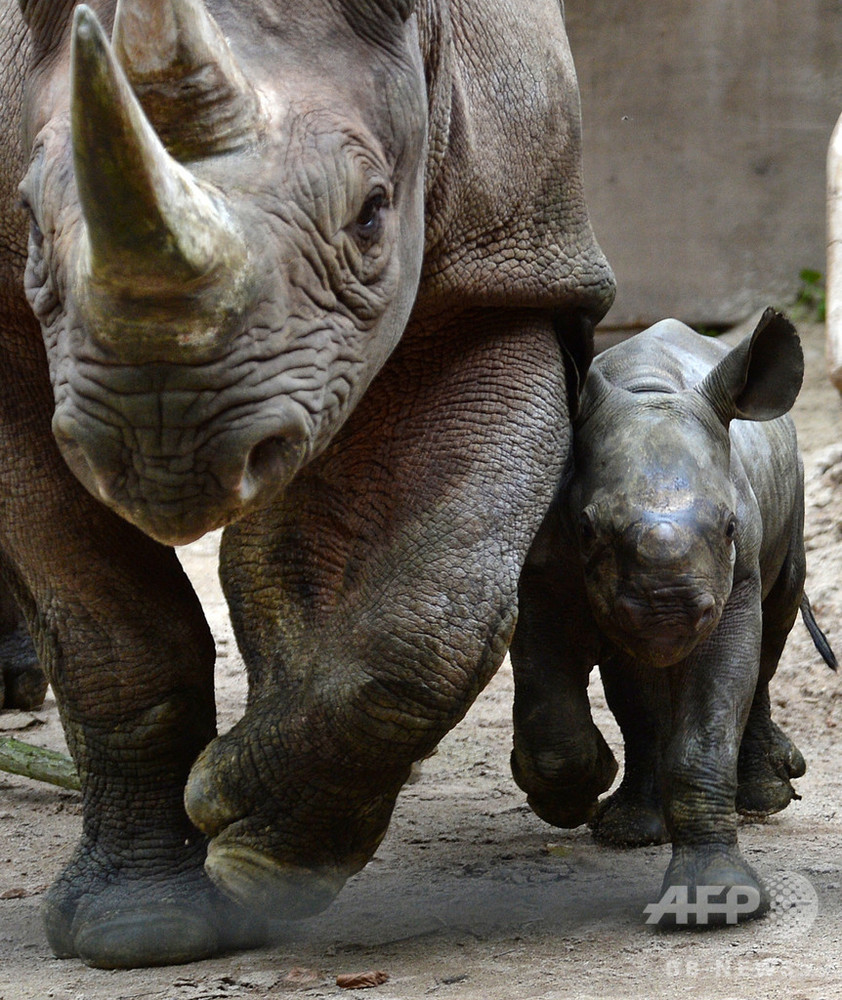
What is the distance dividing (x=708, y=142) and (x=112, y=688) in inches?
289

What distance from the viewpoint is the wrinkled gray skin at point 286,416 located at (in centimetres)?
310

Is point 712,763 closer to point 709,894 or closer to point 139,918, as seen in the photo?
point 709,894

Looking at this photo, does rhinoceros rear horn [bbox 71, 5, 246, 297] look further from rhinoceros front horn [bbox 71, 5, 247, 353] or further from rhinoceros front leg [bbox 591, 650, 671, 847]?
rhinoceros front leg [bbox 591, 650, 671, 847]

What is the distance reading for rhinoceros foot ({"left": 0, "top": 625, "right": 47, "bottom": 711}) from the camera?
7.26 metres

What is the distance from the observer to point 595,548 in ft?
14.5

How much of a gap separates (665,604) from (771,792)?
59.8 inches

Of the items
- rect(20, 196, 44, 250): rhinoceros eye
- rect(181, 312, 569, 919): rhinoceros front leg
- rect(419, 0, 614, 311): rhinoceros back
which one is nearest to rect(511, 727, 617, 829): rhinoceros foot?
rect(181, 312, 569, 919): rhinoceros front leg

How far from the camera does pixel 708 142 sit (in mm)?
10742

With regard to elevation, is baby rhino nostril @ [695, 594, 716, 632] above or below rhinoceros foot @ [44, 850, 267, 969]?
above

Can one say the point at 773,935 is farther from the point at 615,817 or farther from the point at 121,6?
the point at 121,6

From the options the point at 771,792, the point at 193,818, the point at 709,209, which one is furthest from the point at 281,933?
the point at 709,209

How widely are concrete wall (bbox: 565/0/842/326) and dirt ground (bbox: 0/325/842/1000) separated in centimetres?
431

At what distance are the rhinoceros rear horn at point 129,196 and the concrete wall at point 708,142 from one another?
805 centimetres

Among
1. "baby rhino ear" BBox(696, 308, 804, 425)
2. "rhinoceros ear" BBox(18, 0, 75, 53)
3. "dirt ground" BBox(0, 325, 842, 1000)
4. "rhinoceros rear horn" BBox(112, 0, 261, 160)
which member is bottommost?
"dirt ground" BBox(0, 325, 842, 1000)
